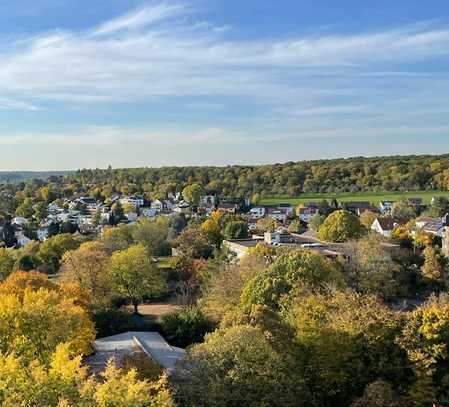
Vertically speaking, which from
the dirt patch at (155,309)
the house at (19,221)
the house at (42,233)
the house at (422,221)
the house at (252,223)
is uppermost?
the house at (422,221)

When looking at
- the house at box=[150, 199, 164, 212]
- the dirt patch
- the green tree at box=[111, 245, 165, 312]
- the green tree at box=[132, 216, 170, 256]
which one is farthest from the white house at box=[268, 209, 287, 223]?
the green tree at box=[111, 245, 165, 312]

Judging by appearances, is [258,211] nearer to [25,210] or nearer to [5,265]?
[25,210]

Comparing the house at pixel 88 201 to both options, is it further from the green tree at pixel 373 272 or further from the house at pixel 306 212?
the green tree at pixel 373 272

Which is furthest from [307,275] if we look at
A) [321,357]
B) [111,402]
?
[111,402]

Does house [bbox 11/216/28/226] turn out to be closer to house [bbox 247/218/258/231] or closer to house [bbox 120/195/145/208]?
house [bbox 120/195/145/208]

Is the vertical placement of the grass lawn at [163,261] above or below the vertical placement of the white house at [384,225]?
below

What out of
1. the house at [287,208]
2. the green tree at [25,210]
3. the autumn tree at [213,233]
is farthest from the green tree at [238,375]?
the green tree at [25,210]

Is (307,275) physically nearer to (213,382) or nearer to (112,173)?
(213,382)
